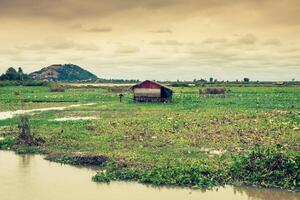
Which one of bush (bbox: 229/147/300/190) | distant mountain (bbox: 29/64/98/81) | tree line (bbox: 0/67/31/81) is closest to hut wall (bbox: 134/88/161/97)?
bush (bbox: 229/147/300/190)

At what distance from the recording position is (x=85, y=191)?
42.4 feet

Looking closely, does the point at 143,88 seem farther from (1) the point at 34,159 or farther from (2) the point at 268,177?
(2) the point at 268,177

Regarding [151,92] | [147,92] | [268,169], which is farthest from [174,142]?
[147,92]

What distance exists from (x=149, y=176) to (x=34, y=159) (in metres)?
5.68

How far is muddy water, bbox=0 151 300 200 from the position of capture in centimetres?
1230

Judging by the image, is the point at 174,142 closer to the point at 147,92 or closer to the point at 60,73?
the point at 147,92

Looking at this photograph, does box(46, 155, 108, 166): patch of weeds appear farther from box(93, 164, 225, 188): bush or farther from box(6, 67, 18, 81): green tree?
box(6, 67, 18, 81): green tree

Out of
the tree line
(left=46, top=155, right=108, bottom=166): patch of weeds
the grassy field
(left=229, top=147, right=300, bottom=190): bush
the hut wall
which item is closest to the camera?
(left=229, top=147, right=300, bottom=190): bush

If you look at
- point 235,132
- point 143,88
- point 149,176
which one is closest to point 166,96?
point 143,88

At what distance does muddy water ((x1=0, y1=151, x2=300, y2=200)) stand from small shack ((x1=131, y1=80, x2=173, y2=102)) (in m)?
29.7

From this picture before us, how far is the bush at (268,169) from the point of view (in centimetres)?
1303

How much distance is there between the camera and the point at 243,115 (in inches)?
1153

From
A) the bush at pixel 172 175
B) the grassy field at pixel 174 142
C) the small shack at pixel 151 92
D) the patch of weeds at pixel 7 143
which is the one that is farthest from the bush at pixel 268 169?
the small shack at pixel 151 92

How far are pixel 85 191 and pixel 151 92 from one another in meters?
32.0
